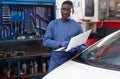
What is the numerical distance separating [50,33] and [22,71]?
2160 millimetres

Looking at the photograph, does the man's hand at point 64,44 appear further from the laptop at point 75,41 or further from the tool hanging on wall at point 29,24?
the tool hanging on wall at point 29,24

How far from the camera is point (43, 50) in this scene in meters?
6.31

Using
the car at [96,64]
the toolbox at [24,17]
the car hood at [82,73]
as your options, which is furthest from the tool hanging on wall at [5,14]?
the car hood at [82,73]

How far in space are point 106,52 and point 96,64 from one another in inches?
13.9

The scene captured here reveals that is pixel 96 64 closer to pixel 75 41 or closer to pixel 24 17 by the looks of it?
pixel 75 41

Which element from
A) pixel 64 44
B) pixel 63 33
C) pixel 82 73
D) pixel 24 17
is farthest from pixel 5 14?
pixel 82 73

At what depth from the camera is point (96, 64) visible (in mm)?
3217

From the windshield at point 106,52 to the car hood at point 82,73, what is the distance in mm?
235

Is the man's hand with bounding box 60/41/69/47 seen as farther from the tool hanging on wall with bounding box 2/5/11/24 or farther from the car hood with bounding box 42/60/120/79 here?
the tool hanging on wall with bounding box 2/5/11/24

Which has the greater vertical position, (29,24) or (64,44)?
(29,24)

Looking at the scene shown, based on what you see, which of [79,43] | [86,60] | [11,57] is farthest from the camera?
[11,57]

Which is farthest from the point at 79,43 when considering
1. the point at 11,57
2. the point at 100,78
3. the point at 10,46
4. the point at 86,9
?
the point at 86,9

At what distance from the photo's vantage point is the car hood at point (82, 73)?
9.32 ft

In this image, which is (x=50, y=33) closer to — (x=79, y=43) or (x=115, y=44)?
(x=79, y=43)
